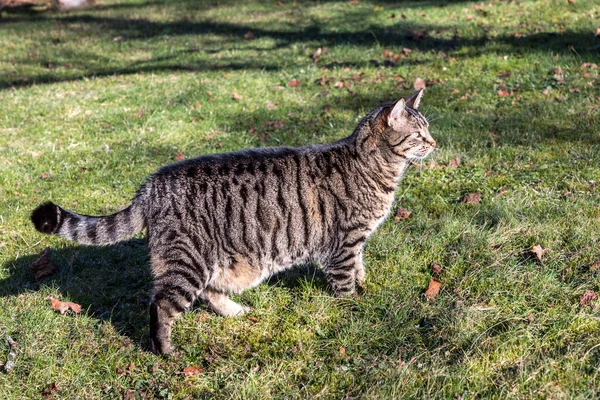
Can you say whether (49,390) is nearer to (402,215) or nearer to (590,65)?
(402,215)

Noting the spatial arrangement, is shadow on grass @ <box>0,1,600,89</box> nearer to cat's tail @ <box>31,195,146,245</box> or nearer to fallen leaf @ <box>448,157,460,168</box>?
fallen leaf @ <box>448,157,460,168</box>

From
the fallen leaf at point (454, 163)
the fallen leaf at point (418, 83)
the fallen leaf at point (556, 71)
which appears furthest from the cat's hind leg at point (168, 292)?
the fallen leaf at point (556, 71)

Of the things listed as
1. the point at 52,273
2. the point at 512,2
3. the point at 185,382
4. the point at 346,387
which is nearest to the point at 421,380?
the point at 346,387

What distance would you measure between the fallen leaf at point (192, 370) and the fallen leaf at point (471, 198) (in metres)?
3.14

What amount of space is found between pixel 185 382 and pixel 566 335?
260 centimetres

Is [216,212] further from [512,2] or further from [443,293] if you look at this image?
[512,2]

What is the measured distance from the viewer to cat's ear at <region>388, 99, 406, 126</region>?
15.3 ft

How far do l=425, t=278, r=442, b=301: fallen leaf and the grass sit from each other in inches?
3.6

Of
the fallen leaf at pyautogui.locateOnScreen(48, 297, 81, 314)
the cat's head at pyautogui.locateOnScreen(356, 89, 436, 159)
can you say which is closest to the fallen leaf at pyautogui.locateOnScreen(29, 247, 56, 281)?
the fallen leaf at pyautogui.locateOnScreen(48, 297, 81, 314)

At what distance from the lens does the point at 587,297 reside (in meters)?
4.25

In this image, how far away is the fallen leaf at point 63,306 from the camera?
15.4 feet

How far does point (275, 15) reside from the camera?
14.0 m

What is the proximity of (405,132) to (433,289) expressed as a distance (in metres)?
1.30

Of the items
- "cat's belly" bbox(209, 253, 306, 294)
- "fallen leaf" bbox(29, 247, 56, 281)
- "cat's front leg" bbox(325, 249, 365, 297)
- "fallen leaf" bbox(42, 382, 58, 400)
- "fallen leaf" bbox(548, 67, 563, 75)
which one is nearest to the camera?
"fallen leaf" bbox(42, 382, 58, 400)
